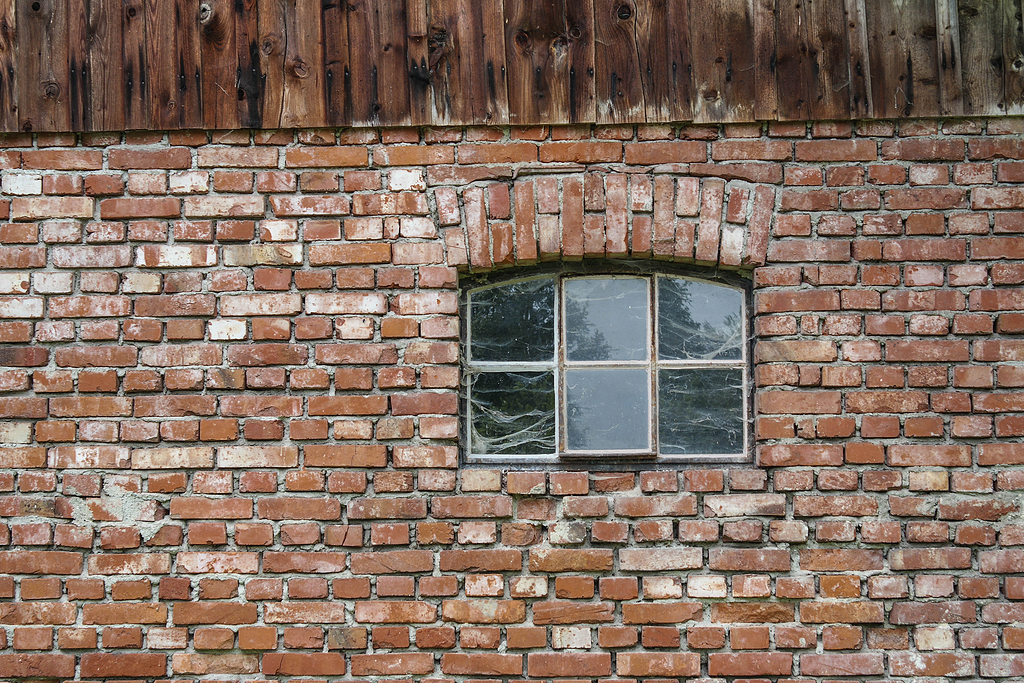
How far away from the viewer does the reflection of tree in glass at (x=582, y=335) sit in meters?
2.60

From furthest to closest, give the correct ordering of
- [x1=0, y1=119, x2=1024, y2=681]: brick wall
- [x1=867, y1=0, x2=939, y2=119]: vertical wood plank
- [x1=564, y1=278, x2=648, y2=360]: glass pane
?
1. [x1=564, y1=278, x2=648, y2=360]: glass pane
2. [x1=867, y1=0, x2=939, y2=119]: vertical wood plank
3. [x1=0, y1=119, x2=1024, y2=681]: brick wall

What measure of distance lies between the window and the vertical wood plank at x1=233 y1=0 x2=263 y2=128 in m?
1.02

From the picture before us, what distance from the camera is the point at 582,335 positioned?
2598 millimetres

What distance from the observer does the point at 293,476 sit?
2.40 m

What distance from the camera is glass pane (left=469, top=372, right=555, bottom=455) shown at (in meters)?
2.56

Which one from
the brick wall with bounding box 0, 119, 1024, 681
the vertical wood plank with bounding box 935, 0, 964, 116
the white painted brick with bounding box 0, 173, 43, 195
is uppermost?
the vertical wood plank with bounding box 935, 0, 964, 116

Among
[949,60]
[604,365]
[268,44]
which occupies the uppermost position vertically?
[268,44]

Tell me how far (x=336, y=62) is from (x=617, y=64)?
102 centimetres

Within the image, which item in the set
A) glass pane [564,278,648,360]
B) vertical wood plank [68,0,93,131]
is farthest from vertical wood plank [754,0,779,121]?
vertical wood plank [68,0,93,131]

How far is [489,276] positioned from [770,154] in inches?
43.4

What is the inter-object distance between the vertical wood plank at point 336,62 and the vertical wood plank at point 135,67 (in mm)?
455

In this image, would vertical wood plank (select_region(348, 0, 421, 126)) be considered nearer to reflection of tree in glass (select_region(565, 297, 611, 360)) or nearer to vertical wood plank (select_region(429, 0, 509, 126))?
vertical wood plank (select_region(429, 0, 509, 126))

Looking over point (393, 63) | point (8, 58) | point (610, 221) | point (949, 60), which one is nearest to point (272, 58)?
point (393, 63)

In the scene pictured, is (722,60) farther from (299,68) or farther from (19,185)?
(19,185)
